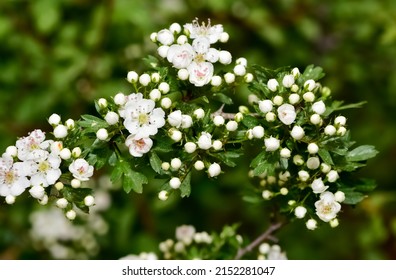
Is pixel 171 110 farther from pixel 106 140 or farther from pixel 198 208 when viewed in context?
pixel 198 208

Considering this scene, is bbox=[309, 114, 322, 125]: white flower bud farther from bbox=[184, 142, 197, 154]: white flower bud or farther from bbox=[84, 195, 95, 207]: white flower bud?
bbox=[84, 195, 95, 207]: white flower bud

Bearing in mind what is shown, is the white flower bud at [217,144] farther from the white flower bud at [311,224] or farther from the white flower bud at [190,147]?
the white flower bud at [311,224]

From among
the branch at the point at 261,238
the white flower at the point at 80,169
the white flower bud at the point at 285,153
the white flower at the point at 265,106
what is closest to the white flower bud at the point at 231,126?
the white flower at the point at 265,106

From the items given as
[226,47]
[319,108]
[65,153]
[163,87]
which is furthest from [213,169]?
[226,47]

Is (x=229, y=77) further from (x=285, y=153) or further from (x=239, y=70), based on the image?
(x=285, y=153)
